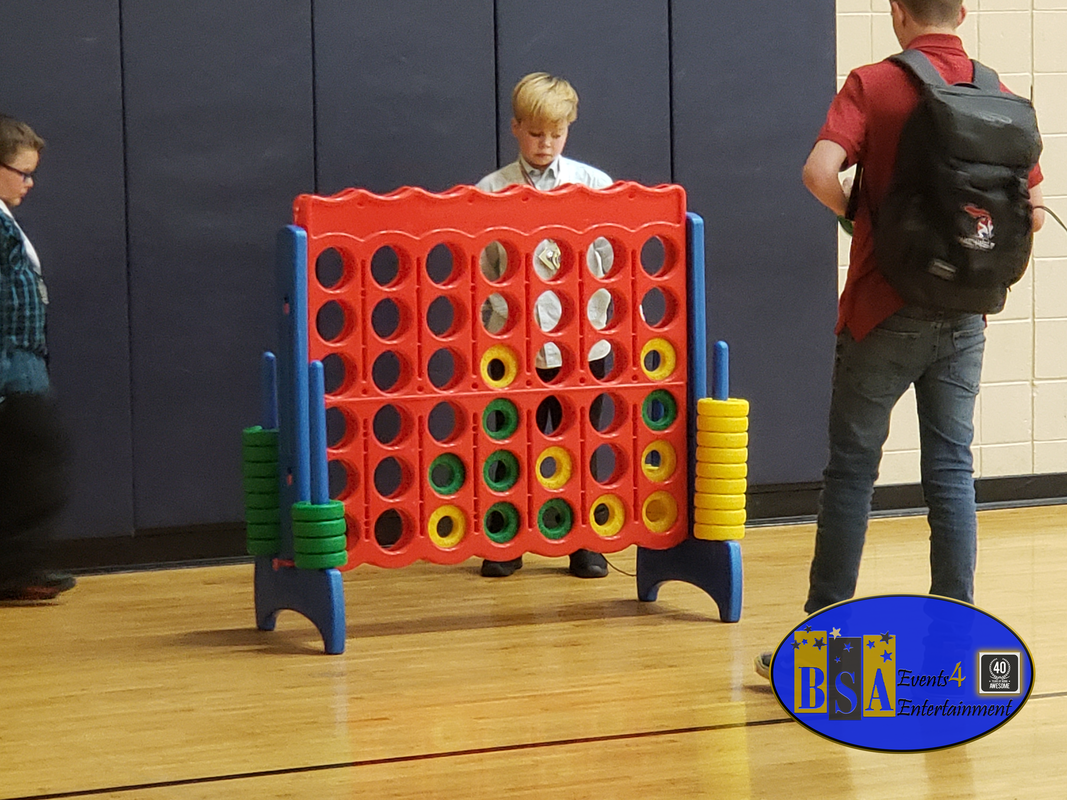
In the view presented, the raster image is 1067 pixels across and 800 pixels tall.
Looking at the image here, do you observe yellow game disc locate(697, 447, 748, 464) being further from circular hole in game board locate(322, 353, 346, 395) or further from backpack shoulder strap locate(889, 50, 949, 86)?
circular hole in game board locate(322, 353, 346, 395)

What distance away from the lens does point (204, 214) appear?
4301 millimetres

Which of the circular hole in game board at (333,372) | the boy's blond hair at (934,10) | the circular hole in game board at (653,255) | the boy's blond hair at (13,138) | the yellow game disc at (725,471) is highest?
the boy's blond hair at (934,10)

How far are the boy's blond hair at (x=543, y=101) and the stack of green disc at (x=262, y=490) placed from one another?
3.64 feet

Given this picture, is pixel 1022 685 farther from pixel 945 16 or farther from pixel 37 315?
pixel 37 315

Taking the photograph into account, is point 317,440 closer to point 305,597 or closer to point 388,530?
point 305,597

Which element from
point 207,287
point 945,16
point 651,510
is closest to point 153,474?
point 207,287

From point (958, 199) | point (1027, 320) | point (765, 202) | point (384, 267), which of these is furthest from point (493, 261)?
point (1027, 320)

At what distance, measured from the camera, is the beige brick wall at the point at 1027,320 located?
4.95 meters

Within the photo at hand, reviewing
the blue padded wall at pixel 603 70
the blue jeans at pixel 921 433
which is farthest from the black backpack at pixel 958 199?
the blue padded wall at pixel 603 70

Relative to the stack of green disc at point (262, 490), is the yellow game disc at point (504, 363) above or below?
above

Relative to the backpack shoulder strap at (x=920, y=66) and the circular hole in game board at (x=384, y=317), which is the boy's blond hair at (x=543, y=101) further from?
the backpack shoulder strap at (x=920, y=66)

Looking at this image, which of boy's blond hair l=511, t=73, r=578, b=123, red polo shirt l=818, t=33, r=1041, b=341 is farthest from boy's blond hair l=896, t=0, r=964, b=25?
boy's blond hair l=511, t=73, r=578, b=123

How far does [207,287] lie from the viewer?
4320mm

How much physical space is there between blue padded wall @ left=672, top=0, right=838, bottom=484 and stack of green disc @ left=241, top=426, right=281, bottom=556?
1.74 meters
